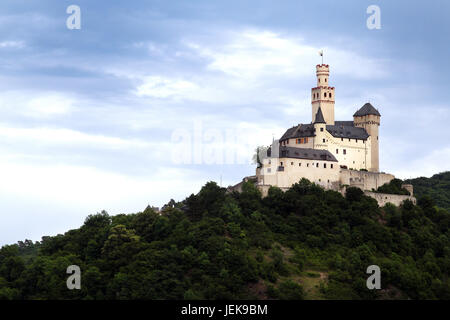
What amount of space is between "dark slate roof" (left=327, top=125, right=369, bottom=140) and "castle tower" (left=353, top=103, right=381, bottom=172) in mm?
1104

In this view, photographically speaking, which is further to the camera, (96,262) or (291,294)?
(96,262)

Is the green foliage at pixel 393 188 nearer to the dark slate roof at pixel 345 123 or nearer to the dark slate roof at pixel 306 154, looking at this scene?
the dark slate roof at pixel 306 154

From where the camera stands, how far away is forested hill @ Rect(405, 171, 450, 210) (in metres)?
153

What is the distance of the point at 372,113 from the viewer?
422 feet

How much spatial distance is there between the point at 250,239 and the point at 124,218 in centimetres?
1763

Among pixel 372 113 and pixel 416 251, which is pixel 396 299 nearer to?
pixel 416 251

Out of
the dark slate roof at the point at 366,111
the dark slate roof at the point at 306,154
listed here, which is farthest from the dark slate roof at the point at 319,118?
the dark slate roof at the point at 366,111

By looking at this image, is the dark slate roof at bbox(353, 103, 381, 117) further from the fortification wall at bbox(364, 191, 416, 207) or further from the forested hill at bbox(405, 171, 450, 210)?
the forested hill at bbox(405, 171, 450, 210)

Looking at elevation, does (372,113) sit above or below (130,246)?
above

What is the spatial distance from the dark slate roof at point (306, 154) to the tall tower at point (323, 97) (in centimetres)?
829

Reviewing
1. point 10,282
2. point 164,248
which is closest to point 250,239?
point 164,248

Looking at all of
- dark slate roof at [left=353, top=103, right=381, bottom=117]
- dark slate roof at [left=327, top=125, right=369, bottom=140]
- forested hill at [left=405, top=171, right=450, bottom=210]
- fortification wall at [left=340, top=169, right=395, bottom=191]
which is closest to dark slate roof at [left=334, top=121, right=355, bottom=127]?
dark slate roof at [left=353, top=103, right=381, bottom=117]
